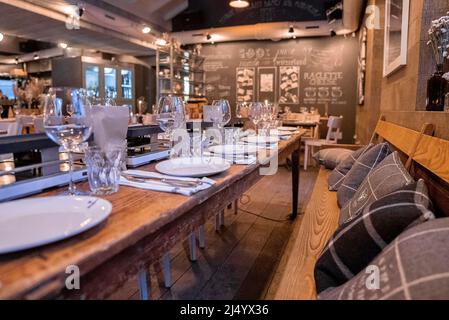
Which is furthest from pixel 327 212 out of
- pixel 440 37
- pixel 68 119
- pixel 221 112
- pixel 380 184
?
pixel 68 119

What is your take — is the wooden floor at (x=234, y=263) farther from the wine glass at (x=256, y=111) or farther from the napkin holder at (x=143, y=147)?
the wine glass at (x=256, y=111)

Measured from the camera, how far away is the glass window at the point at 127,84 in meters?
10.1

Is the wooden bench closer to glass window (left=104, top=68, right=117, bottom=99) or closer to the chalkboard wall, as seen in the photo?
the chalkboard wall

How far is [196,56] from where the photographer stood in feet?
28.9

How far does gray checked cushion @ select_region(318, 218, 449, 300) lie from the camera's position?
572 mm

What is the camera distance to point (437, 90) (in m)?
1.88

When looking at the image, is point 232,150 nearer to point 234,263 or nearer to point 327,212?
point 327,212

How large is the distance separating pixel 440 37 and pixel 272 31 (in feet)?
20.5

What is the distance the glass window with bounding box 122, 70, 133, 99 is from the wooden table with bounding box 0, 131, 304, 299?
32.3ft

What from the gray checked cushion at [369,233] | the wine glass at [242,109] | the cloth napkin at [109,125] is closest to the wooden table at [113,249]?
the cloth napkin at [109,125]

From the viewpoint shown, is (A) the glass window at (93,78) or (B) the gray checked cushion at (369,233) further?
(A) the glass window at (93,78)

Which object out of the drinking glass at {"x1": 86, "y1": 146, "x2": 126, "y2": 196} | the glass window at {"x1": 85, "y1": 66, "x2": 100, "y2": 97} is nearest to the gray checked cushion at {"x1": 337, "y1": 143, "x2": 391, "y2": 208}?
the drinking glass at {"x1": 86, "y1": 146, "x2": 126, "y2": 196}

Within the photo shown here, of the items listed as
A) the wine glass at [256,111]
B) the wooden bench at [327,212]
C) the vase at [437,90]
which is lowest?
the wooden bench at [327,212]

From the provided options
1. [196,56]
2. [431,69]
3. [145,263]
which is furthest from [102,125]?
[196,56]
